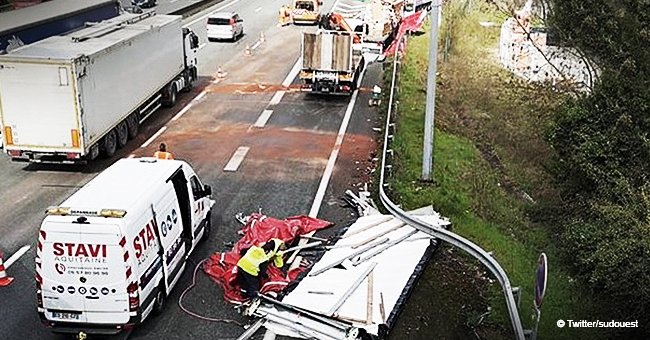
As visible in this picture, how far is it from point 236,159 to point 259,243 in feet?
24.4

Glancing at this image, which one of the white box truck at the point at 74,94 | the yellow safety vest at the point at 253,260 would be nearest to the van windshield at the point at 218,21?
the white box truck at the point at 74,94

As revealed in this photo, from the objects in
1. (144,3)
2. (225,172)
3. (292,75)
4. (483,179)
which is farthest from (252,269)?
(144,3)

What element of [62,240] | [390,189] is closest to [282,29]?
[390,189]

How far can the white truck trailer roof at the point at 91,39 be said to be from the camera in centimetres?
2039

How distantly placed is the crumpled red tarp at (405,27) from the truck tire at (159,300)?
75.9 feet

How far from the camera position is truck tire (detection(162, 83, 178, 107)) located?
28.2m

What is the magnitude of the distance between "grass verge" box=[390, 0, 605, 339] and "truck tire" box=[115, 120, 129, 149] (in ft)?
27.5

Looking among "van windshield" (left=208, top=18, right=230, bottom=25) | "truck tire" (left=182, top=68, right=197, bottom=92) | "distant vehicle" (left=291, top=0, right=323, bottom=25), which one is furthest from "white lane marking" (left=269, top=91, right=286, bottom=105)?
"distant vehicle" (left=291, top=0, right=323, bottom=25)

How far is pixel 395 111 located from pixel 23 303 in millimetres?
15588

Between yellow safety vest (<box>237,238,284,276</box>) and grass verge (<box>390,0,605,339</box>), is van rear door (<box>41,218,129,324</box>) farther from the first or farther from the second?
grass verge (<box>390,0,605,339</box>)

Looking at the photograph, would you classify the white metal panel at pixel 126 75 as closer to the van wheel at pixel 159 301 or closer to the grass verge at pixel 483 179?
the grass verge at pixel 483 179

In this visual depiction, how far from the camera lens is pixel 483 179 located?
Answer: 2167 cm

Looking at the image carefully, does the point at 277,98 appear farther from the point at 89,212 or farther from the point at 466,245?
the point at 89,212

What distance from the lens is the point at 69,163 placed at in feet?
71.4
